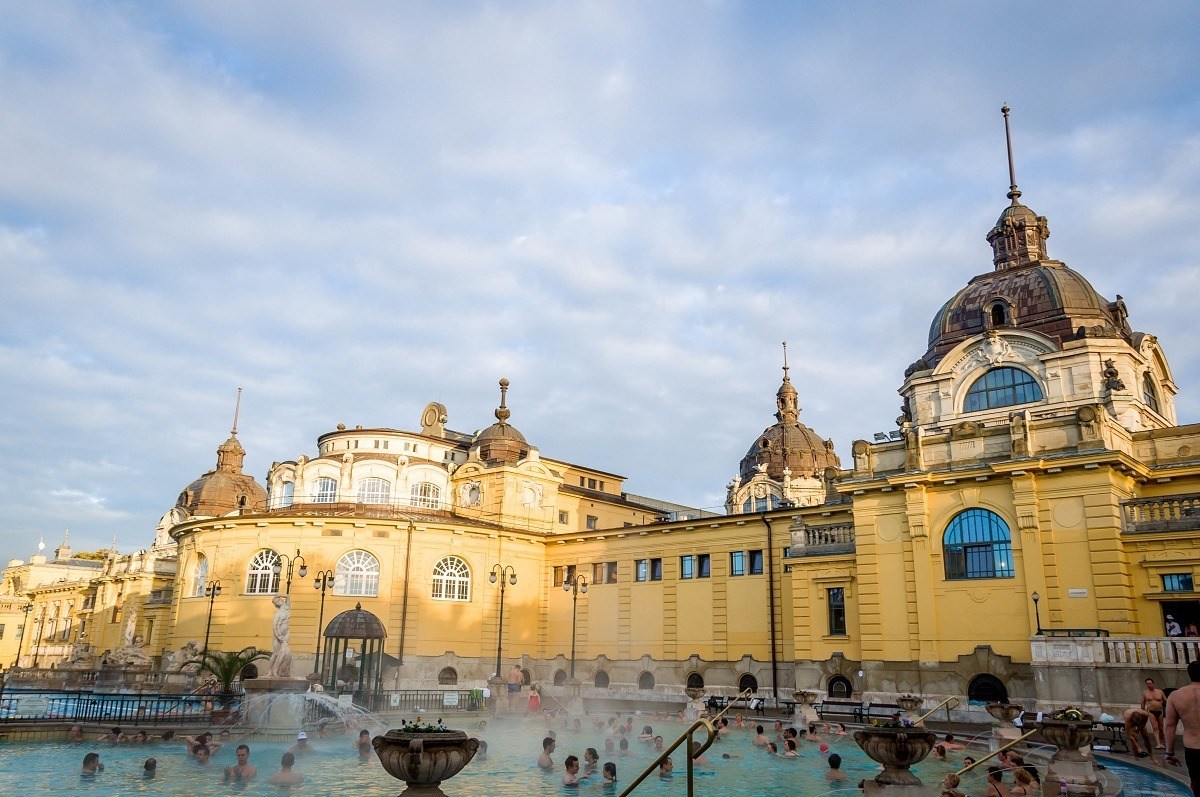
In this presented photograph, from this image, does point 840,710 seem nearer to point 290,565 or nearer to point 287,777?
point 287,777

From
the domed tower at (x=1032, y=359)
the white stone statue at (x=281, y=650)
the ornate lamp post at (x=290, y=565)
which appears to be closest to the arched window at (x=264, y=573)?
the ornate lamp post at (x=290, y=565)

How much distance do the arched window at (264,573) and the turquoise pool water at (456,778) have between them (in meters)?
21.6

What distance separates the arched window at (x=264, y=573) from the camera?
44.9 m

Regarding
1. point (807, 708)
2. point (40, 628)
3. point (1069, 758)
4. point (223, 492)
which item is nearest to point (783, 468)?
point (807, 708)

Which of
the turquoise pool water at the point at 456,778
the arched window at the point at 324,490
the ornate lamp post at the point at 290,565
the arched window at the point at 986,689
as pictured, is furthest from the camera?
the arched window at the point at 324,490

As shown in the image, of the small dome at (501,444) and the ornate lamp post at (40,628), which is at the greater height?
the small dome at (501,444)

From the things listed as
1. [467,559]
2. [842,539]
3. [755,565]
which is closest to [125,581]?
[467,559]

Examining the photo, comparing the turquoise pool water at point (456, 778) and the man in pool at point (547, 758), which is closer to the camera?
the turquoise pool water at point (456, 778)

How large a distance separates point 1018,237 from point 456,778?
34912mm

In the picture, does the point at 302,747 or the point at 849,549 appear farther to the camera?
the point at 849,549

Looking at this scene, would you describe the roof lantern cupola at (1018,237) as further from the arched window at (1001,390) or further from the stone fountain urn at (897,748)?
the stone fountain urn at (897,748)

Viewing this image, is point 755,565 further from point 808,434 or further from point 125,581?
point 125,581

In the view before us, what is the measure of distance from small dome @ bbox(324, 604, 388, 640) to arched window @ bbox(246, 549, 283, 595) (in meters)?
12.7

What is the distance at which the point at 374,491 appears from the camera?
5284cm
